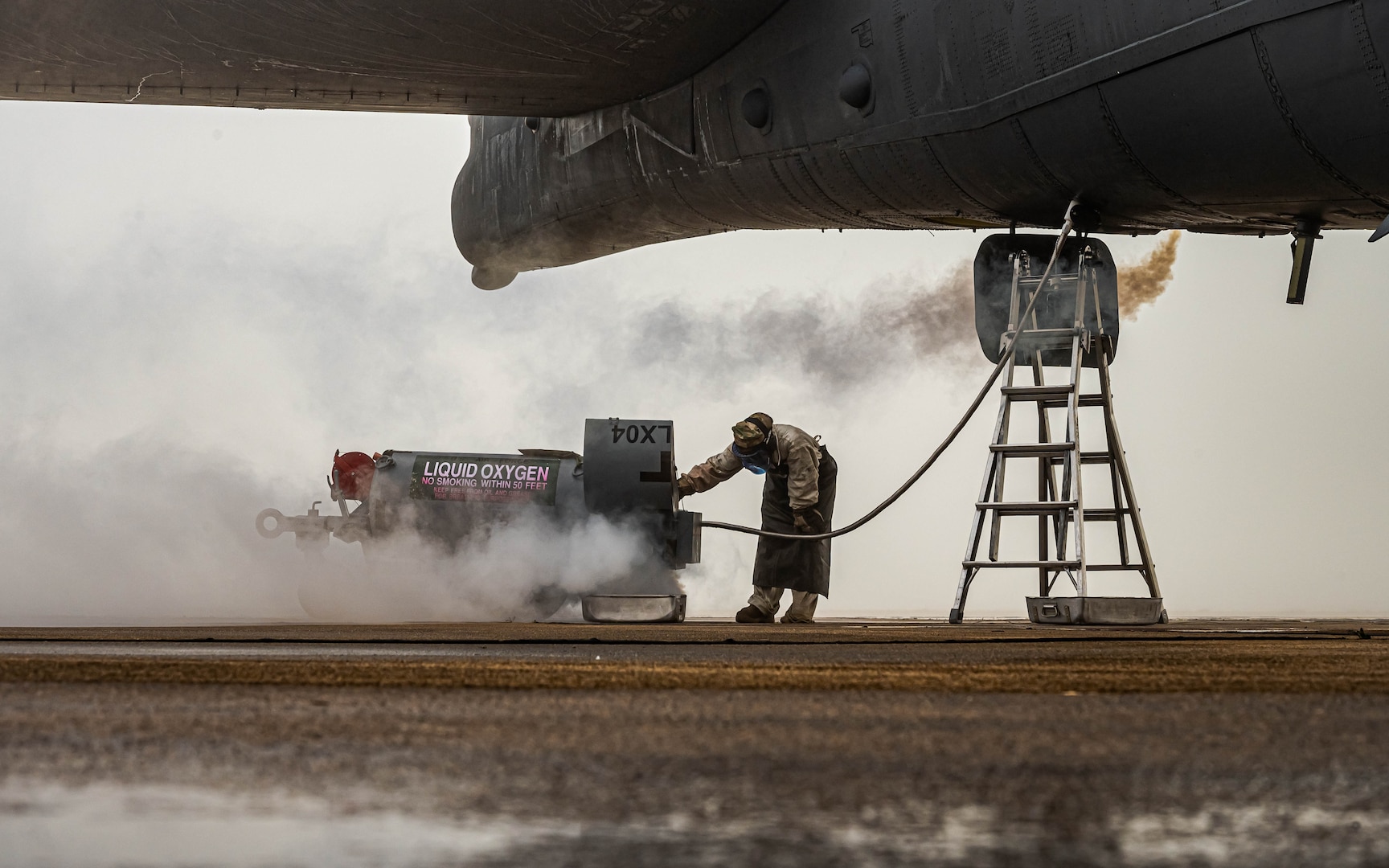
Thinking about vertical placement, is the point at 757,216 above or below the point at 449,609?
above

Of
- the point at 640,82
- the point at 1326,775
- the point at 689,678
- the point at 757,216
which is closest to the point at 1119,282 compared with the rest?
the point at 757,216

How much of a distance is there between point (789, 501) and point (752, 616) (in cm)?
76

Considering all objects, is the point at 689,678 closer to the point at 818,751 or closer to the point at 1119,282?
the point at 818,751

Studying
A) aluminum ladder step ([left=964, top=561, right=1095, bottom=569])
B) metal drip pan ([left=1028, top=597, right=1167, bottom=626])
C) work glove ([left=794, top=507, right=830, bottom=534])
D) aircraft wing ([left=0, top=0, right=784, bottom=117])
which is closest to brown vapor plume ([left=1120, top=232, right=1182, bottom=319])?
work glove ([left=794, top=507, right=830, bottom=534])

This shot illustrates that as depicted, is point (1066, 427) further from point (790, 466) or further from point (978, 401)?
point (790, 466)

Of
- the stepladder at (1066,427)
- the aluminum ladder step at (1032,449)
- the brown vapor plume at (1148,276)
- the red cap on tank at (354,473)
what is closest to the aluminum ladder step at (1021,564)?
the stepladder at (1066,427)

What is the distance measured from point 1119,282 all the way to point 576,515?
3.84 meters

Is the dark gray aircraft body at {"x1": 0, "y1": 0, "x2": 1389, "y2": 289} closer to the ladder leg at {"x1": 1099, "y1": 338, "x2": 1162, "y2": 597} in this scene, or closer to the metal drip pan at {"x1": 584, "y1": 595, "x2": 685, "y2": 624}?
the ladder leg at {"x1": 1099, "y1": 338, "x2": 1162, "y2": 597}

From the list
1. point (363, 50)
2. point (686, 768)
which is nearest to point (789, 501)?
point (363, 50)

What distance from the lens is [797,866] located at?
0.61m

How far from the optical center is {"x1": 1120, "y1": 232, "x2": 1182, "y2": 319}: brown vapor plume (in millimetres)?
7668

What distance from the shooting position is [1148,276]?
7785 mm

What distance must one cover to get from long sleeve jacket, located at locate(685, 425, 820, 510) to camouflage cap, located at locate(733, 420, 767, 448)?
14cm

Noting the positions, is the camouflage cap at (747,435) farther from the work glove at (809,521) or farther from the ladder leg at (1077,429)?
the ladder leg at (1077,429)
